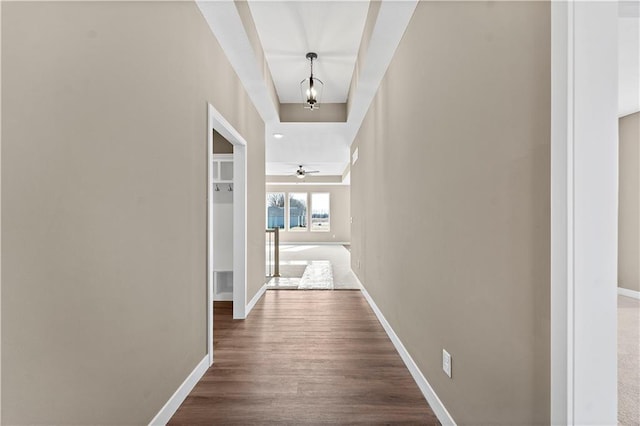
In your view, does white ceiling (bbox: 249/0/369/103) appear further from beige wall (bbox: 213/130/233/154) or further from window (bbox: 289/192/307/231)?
window (bbox: 289/192/307/231)

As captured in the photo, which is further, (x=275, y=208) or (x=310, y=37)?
(x=275, y=208)

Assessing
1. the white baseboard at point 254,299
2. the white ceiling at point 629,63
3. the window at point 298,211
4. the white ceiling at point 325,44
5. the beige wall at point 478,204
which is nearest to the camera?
the beige wall at point 478,204

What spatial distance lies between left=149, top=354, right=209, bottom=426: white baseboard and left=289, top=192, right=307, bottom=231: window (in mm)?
11320

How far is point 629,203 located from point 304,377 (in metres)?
5.10

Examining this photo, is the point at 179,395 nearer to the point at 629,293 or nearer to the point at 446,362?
the point at 446,362

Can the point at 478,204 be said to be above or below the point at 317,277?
above

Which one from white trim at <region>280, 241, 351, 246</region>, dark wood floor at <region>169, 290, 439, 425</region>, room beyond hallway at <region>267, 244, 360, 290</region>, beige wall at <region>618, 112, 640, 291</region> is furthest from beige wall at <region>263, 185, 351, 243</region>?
dark wood floor at <region>169, 290, 439, 425</region>

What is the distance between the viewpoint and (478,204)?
1.38 metres

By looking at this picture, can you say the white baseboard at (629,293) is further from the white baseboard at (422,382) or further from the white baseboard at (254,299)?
the white baseboard at (254,299)

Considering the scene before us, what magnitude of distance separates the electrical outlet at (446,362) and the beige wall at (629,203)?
4465 mm

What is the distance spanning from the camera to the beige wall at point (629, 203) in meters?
4.39

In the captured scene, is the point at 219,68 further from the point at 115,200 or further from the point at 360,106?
the point at 360,106

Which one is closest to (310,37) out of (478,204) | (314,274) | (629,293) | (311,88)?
(311,88)

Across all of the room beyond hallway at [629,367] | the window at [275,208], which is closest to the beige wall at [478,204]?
the room beyond hallway at [629,367]
